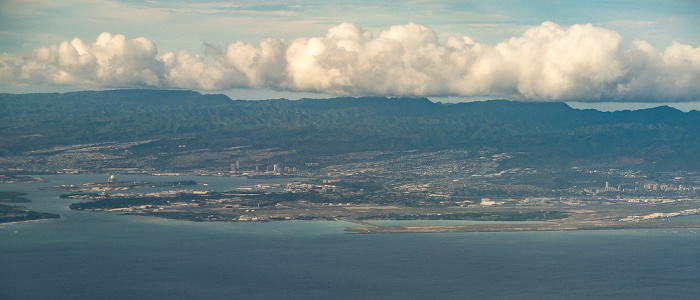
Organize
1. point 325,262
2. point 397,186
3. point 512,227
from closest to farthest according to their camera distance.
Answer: point 325,262 → point 512,227 → point 397,186

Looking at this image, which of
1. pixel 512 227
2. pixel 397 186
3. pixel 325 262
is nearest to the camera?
pixel 325 262

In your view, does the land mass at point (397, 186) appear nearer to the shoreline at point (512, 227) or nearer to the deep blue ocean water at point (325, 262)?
the shoreline at point (512, 227)

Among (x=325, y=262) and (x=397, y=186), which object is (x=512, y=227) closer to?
(x=325, y=262)

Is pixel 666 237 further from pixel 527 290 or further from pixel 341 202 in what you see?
pixel 341 202

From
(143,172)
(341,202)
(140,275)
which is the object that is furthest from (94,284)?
(143,172)

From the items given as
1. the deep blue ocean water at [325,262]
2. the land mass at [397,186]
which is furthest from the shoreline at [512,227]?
the deep blue ocean water at [325,262]

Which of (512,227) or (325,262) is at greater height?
(512,227)

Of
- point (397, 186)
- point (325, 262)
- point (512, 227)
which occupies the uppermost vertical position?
point (397, 186)

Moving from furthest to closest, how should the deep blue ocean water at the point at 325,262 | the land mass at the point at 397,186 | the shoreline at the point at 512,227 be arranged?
the land mass at the point at 397,186
the shoreline at the point at 512,227
the deep blue ocean water at the point at 325,262

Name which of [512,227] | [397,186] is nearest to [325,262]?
[512,227]
